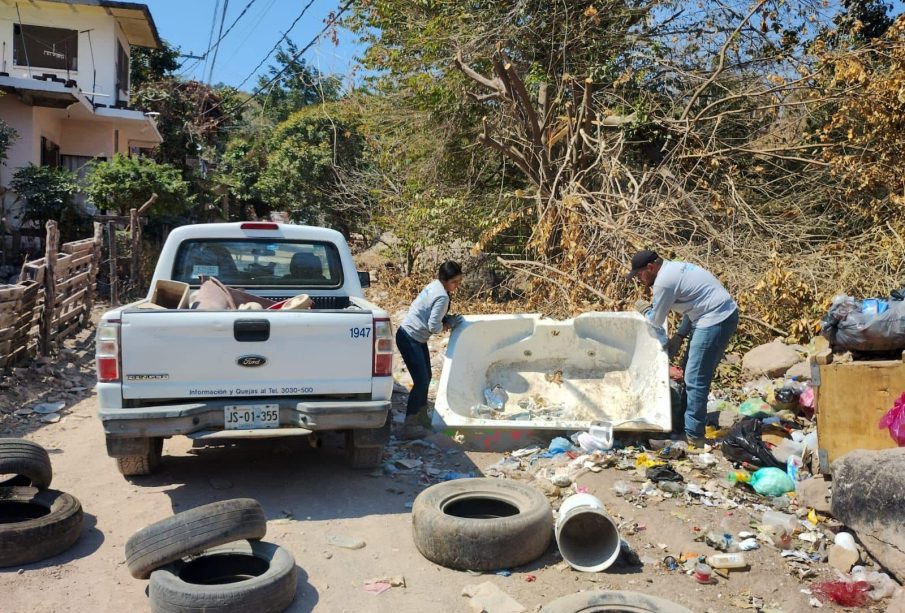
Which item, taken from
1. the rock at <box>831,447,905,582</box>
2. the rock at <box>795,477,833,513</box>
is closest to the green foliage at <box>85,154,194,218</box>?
the rock at <box>795,477,833,513</box>

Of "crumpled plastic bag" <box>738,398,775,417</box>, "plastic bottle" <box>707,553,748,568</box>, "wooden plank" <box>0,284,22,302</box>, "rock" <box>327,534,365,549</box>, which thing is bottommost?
"rock" <box>327,534,365,549</box>

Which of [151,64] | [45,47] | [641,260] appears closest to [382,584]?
[641,260]

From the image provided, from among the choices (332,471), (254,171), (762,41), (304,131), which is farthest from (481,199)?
(254,171)

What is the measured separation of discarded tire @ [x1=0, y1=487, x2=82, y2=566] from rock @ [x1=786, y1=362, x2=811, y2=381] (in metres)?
6.11

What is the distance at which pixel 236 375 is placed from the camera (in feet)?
17.0

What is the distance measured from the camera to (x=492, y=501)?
505 cm

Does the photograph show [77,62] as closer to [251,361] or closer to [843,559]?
[251,361]

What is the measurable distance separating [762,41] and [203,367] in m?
10.1

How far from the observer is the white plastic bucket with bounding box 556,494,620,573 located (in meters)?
4.40

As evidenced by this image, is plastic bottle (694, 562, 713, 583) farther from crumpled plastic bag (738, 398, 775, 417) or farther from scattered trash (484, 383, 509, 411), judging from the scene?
scattered trash (484, 383, 509, 411)

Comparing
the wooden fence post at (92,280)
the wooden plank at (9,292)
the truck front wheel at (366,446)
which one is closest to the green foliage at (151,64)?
the wooden fence post at (92,280)

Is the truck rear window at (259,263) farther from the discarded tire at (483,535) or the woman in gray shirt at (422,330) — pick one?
the discarded tire at (483,535)

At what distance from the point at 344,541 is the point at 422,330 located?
2478 mm

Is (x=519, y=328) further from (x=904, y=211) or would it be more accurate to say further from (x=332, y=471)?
(x=904, y=211)
